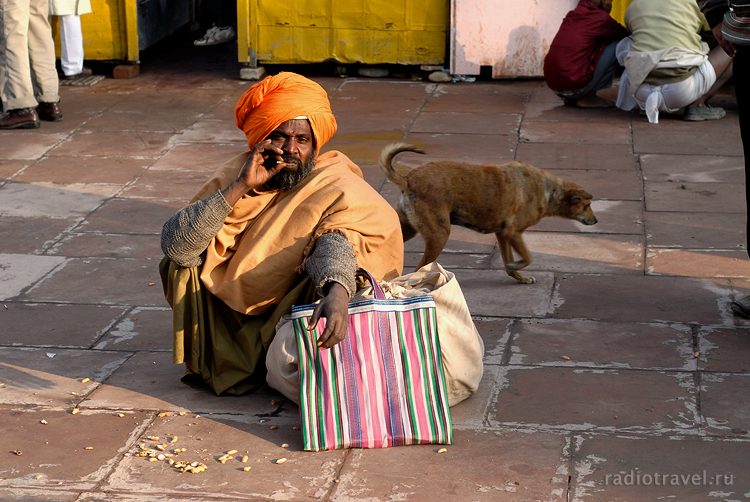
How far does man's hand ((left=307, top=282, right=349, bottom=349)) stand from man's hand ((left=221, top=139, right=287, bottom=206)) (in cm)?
63

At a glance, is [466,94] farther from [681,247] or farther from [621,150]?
[681,247]

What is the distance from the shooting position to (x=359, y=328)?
11.2ft

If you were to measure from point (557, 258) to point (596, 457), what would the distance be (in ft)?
8.17

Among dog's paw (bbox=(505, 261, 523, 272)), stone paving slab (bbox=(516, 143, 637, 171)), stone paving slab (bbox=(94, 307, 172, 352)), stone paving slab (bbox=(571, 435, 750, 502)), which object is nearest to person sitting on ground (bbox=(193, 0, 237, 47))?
stone paving slab (bbox=(516, 143, 637, 171))

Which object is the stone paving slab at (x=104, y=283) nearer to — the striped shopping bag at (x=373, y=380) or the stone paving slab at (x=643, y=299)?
the striped shopping bag at (x=373, y=380)

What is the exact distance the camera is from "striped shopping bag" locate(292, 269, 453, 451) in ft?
11.2

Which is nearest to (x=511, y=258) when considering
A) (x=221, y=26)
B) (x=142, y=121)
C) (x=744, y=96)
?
(x=744, y=96)

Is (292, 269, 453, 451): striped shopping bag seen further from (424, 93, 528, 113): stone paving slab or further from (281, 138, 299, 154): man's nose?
(424, 93, 528, 113): stone paving slab

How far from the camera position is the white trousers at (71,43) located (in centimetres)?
955

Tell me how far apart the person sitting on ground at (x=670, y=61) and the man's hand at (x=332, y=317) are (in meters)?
6.10

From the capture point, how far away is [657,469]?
10.7 feet

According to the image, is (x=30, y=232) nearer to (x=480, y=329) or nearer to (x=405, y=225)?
(x=405, y=225)

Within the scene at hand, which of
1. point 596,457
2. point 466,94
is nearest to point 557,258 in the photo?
point 596,457

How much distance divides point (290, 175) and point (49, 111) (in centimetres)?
601
